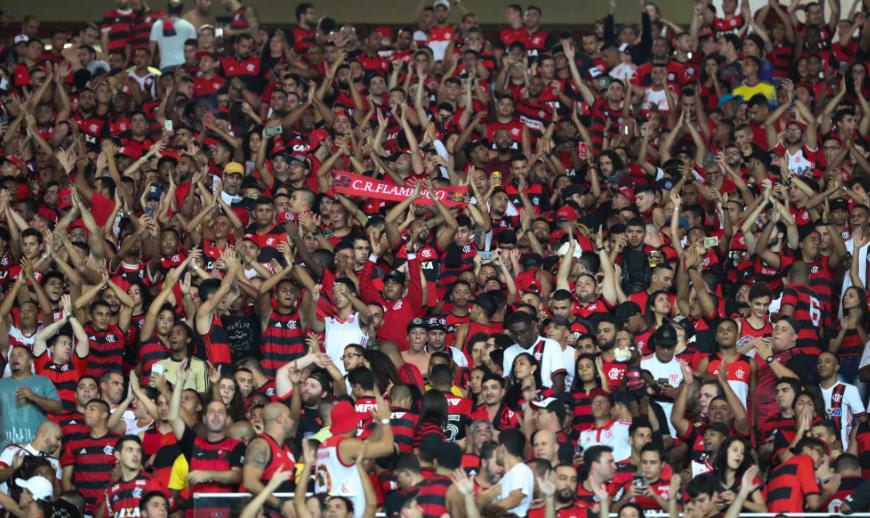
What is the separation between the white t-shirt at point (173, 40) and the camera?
73.0 feet

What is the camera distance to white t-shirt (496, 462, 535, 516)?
12211 millimetres

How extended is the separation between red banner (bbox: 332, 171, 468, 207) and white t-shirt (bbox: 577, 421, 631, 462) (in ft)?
14.0

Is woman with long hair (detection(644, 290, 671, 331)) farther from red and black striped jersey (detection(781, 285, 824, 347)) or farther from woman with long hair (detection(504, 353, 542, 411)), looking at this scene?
woman with long hair (detection(504, 353, 542, 411))

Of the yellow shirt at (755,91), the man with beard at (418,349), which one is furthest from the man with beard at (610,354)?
the yellow shirt at (755,91)

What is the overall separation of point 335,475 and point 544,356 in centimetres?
267

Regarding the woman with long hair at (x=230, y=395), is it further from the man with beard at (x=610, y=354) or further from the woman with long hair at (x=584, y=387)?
the man with beard at (x=610, y=354)

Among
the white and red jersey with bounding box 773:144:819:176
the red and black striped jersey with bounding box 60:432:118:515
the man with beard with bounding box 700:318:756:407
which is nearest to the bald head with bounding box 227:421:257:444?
the red and black striped jersey with bounding box 60:432:118:515

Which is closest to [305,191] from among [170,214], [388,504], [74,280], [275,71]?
[170,214]

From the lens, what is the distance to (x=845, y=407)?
14.8 m

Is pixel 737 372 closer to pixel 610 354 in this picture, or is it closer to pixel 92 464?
pixel 610 354

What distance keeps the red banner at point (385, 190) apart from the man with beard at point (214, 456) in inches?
178

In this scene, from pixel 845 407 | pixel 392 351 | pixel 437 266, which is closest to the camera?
pixel 845 407

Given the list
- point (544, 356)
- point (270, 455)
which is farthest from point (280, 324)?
point (270, 455)

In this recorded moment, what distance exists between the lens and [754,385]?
14930 millimetres
